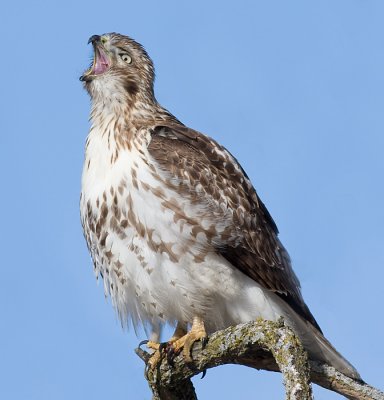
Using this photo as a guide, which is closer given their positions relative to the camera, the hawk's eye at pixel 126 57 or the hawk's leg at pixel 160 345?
the hawk's leg at pixel 160 345

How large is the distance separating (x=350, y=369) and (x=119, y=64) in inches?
139

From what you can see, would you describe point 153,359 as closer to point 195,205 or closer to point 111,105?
point 195,205

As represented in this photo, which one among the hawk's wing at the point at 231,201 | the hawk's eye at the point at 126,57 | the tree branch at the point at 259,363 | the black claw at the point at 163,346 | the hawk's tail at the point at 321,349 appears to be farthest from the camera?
the hawk's eye at the point at 126,57

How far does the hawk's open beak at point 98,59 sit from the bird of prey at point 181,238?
0.69 m

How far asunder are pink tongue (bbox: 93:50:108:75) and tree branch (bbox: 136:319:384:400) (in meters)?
2.75

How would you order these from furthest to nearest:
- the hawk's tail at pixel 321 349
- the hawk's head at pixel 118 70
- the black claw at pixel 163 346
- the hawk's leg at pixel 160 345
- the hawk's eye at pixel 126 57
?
the hawk's eye at pixel 126 57 < the hawk's head at pixel 118 70 < the hawk's tail at pixel 321 349 < the black claw at pixel 163 346 < the hawk's leg at pixel 160 345

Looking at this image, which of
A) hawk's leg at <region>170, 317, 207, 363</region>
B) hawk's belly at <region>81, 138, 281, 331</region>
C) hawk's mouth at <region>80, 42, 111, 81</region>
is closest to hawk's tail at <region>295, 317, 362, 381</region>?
hawk's belly at <region>81, 138, 281, 331</region>

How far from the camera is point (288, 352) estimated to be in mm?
6074

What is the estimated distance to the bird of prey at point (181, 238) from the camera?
26.2 feet

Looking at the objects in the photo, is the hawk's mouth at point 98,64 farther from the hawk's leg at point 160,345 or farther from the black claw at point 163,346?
the black claw at point 163,346

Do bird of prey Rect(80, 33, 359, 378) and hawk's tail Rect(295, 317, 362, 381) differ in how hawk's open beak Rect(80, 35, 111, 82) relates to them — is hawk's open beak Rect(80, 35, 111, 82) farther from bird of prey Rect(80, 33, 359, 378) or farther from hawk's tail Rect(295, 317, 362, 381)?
hawk's tail Rect(295, 317, 362, 381)

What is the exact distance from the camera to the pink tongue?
31.0 feet

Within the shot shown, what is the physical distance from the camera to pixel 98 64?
9.52 m

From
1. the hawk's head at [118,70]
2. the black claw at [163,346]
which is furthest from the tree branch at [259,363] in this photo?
the hawk's head at [118,70]
